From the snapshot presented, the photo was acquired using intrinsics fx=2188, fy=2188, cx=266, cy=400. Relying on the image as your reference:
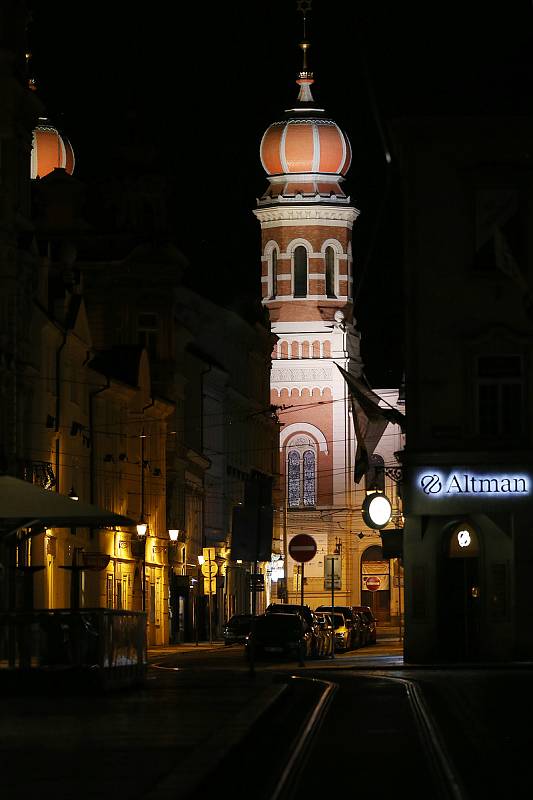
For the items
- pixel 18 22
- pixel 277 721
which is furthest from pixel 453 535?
pixel 277 721

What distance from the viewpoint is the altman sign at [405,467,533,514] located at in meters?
45.2

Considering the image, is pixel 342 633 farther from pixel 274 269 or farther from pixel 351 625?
pixel 274 269

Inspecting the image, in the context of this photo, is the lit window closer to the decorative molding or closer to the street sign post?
the street sign post

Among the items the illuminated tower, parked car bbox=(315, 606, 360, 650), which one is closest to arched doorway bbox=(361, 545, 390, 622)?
the illuminated tower

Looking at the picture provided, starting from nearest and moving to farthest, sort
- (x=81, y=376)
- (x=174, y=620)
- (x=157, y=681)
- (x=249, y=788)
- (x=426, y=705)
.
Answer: (x=249, y=788) → (x=426, y=705) → (x=157, y=681) → (x=81, y=376) → (x=174, y=620)

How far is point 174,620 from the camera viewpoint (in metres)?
77.1

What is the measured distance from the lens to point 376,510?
168 feet

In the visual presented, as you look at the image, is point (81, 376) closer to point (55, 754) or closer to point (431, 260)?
point (431, 260)

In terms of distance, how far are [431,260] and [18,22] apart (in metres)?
13.6

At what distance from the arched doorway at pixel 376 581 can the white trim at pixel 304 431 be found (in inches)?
272

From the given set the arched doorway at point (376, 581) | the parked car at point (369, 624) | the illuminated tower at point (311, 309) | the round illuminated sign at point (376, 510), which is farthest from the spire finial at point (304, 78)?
the round illuminated sign at point (376, 510)

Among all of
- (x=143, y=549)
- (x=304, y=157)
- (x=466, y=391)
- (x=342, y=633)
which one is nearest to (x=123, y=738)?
(x=466, y=391)

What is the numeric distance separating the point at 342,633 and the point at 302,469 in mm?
59204

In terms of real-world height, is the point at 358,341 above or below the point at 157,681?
above
